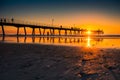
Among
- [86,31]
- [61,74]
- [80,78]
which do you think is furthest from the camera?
[86,31]

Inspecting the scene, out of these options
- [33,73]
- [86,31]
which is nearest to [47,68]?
[33,73]

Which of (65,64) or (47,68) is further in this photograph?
(65,64)

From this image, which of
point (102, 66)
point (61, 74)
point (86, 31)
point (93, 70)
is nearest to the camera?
point (61, 74)

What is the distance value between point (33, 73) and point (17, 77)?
56cm

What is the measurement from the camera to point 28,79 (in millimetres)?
5355

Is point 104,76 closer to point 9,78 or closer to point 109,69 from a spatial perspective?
point 109,69

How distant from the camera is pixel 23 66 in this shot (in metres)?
6.85

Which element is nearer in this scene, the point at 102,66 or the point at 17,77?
the point at 17,77

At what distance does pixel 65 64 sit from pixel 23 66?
4.94 ft

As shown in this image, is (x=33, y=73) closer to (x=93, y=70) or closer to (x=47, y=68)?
(x=47, y=68)

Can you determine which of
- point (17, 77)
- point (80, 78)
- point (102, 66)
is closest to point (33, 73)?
point (17, 77)

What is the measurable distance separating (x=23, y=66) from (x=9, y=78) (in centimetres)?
136

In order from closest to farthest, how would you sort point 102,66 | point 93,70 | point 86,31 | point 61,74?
point 61,74 → point 93,70 → point 102,66 → point 86,31

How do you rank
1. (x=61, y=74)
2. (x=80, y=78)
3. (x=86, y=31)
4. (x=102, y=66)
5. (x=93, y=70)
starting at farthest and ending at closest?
1. (x=86, y=31)
2. (x=102, y=66)
3. (x=93, y=70)
4. (x=61, y=74)
5. (x=80, y=78)
